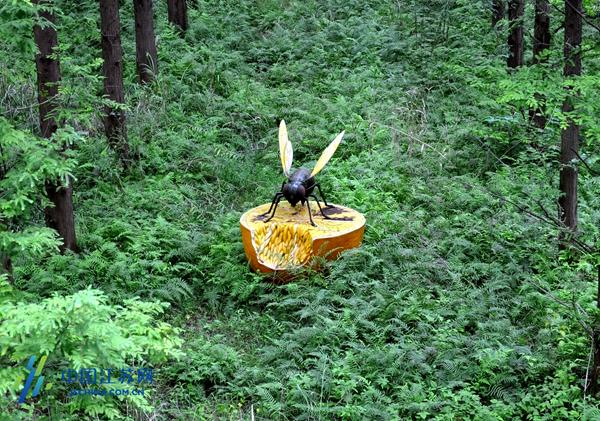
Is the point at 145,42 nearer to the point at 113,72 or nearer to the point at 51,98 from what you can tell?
the point at 113,72

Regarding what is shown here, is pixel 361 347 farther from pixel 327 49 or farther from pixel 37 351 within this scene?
pixel 327 49

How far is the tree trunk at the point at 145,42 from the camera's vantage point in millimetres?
12984

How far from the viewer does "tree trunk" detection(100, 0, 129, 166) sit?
33.4 ft

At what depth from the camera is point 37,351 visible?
3.44 metres

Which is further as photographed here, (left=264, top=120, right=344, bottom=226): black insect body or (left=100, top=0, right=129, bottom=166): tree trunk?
(left=100, top=0, right=129, bottom=166): tree trunk

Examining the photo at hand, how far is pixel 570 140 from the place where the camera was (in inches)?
282

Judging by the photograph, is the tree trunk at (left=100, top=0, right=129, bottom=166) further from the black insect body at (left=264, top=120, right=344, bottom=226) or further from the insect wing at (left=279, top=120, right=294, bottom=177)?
the black insect body at (left=264, top=120, right=344, bottom=226)

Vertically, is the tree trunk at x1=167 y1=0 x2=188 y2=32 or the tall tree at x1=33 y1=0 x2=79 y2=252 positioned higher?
the tree trunk at x1=167 y1=0 x2=188 y2=32

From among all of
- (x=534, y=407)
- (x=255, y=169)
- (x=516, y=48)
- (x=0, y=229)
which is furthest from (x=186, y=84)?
(x=534, y=407)

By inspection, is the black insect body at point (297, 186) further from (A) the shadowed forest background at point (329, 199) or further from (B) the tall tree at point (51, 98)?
(B) the tall tree at point (51, 98)

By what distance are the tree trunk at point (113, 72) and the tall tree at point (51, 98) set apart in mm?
2742

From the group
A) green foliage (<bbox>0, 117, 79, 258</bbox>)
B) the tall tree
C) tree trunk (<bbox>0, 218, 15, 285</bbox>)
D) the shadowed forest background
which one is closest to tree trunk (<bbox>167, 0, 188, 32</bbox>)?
the shadowed forest background

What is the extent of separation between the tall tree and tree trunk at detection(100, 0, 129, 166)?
2.74 meters

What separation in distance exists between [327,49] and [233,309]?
1003 centimetres
